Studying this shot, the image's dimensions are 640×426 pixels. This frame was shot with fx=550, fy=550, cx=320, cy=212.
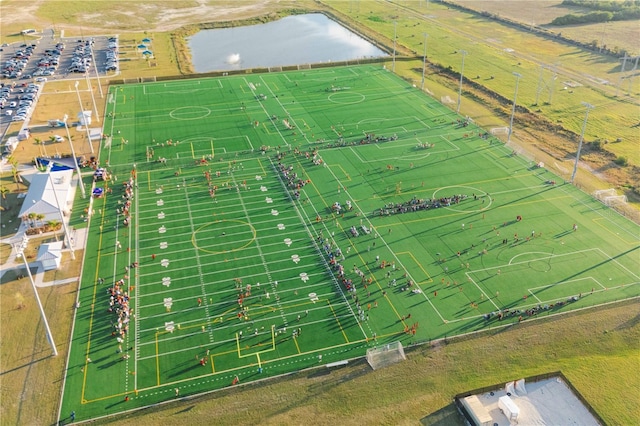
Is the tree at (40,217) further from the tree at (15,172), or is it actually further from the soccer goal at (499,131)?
the soccer goal at (499,131)

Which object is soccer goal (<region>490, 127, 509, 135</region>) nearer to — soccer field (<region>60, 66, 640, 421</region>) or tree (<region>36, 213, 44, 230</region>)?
Result: soccer field (<region>60, 66, 640, 421</region>)

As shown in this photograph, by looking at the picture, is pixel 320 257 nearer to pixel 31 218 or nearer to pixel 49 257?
pixel 49 257

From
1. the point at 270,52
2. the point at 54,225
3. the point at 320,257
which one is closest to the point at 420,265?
the point at 320,257

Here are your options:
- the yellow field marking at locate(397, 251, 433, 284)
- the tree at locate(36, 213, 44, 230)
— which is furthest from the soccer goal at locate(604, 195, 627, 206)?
the tree at locate(36, 213, 44, 230)

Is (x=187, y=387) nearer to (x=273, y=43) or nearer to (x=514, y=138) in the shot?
(x=514, y=138)

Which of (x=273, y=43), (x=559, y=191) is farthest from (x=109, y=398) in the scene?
(x=273, y=43)

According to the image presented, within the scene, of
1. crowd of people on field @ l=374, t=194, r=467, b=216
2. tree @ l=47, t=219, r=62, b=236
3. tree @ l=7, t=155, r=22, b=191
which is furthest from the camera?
tree @ l=7, t=155, r=22, b=191
